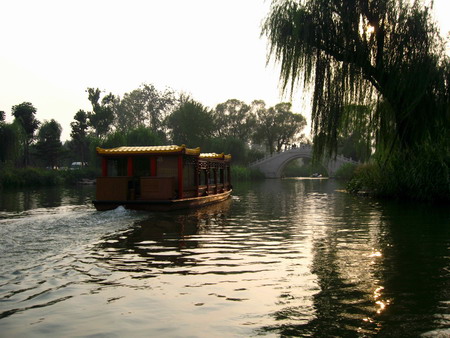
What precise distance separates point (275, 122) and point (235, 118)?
18.1 feet

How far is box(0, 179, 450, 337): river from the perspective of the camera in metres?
3.92

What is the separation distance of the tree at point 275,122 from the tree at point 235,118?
1232 mm

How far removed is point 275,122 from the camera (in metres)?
62.9

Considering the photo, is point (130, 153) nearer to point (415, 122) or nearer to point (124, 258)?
point (124, 258)

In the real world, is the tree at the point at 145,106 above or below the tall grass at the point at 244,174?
above

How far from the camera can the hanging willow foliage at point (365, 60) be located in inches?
557

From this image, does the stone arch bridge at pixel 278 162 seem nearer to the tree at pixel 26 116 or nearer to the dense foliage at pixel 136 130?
the dense foliage at pixel 136 130

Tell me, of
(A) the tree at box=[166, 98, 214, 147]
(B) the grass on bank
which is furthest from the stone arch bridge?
(B) the grass on bank

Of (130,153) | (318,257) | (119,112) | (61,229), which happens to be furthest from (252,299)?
(119,112)

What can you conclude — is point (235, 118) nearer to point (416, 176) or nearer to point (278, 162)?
point (278, 162)

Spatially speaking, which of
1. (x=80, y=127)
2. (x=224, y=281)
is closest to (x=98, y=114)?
(x=80, y=127)

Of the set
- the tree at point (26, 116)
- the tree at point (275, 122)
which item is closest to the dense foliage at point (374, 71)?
the tree at point (26, 116)

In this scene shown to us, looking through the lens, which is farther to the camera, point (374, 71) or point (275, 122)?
point (275, 122)

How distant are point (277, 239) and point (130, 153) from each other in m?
7.02
